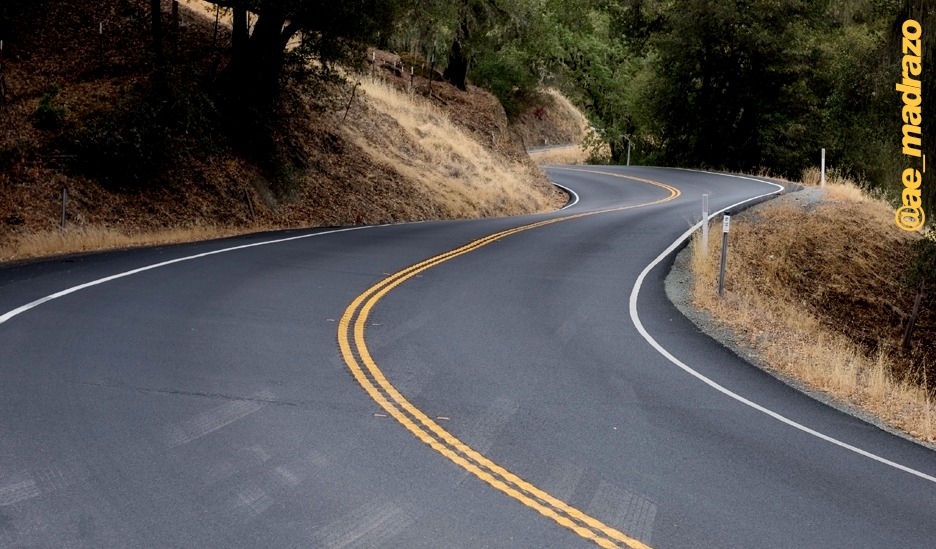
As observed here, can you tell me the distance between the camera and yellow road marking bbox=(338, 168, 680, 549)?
639 centimetres

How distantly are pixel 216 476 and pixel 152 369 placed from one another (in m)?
2.96

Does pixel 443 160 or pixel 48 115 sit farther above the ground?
pixel 48 115

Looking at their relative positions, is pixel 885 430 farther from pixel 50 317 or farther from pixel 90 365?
pixel 50 317

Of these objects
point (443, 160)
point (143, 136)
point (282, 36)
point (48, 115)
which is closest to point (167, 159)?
point (143, 136)

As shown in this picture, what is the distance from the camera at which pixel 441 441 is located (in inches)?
314

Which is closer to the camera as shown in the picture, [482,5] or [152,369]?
[152,369]

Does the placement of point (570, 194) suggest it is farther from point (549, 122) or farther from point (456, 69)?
point (549, 122)

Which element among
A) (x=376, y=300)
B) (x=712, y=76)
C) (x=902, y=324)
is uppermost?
(x=712, y=76)

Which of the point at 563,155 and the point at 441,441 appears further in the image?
the point at 563,155

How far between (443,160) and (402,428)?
27321 mm

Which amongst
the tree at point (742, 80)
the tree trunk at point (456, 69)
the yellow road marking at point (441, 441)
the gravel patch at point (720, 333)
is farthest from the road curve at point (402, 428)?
the tree at point (742, 80)

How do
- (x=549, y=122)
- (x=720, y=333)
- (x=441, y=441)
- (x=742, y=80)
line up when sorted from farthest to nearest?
(x=549, y=122), (x=742, y=80), (x=720, y=333), (x=441, y=441)

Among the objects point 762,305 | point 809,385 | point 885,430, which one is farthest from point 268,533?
point 762,305

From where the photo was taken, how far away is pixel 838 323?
19.6 m
